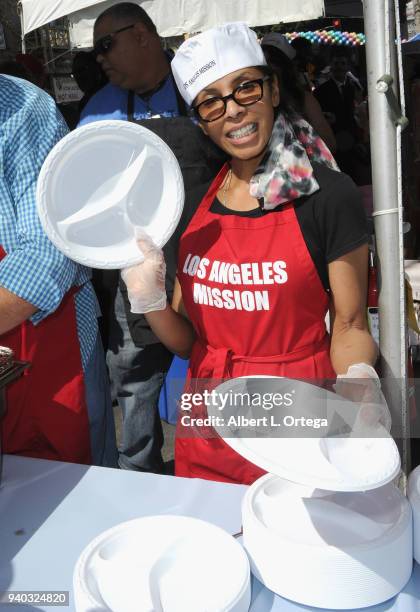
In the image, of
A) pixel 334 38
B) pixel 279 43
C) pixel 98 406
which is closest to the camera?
pixel 98 406

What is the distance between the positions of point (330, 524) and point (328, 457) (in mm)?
112

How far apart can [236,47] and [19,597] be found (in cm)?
117

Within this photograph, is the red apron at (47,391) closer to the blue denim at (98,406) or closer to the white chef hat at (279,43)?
the blue denim at (98,406)

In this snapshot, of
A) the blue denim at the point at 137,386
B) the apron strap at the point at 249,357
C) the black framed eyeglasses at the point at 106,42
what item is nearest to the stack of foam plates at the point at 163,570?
the apron strap at the point at 249,357

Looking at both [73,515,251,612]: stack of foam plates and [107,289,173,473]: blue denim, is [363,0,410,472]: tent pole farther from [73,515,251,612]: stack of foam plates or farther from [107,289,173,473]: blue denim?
[107,289,173,473]: blue denim

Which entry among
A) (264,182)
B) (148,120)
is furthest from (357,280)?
(148,120)

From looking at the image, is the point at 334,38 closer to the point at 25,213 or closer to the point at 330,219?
the point at 330,219

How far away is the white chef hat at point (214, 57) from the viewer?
1.42 metres

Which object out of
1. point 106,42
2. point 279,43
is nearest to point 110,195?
point 106,42

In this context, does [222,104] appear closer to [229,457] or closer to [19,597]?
[229,457]

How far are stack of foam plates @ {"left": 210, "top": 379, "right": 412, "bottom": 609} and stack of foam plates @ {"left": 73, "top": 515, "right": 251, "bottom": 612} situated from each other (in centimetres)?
6

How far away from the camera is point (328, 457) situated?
3.10 feet

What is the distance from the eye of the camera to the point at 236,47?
4.70ft

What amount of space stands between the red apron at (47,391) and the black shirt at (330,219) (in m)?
0.57
